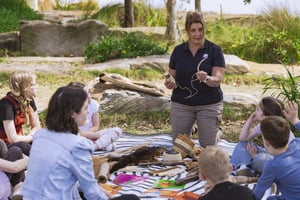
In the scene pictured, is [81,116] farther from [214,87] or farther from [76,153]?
[214,87]

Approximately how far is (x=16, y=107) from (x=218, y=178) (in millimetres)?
2170

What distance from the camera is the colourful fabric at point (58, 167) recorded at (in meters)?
3.15

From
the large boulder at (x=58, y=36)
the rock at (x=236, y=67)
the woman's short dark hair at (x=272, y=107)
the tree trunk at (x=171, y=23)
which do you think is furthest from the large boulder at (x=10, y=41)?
the woman's short dark hair at (x=272, y=107)

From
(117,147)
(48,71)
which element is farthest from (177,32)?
(117,147)

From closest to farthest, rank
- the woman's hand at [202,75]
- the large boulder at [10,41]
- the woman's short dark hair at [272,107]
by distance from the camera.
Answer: the woman's short dark hair at [272,107], the woman's hand at [202,75], the large boulder at [10,41]

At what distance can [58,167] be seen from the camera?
10.3 ft

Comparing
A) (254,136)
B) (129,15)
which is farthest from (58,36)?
(254,136)

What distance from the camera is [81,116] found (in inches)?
128

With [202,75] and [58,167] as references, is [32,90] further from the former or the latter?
[58,167]

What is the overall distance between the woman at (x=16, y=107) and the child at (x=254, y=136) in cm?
171

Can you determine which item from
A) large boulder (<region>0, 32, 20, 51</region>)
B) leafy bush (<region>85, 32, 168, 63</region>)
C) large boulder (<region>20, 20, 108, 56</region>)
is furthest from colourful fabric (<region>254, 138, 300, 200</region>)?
large boulder (<region>0, 32, 20, 51</region>)

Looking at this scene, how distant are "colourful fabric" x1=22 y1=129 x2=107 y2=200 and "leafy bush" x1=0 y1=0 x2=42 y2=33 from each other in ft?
37.7

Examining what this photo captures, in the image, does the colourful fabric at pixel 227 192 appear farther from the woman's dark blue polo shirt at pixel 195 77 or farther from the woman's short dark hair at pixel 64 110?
the woman's dark blue polo shirt at pixel 195 77

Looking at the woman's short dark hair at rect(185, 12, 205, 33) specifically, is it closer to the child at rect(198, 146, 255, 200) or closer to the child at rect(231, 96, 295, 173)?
the child at rect(231, 96, 295, 173)
